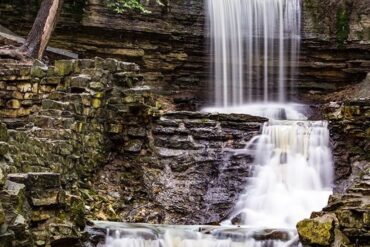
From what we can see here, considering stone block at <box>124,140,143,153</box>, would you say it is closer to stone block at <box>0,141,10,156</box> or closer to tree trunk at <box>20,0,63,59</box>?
tree trunk at <box>20,0,63,59</box>

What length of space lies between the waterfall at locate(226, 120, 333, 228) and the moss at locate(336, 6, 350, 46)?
6.00 meters

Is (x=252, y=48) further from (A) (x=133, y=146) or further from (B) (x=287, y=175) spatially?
(A) (x=133, y=146)

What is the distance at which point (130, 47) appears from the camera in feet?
55.4

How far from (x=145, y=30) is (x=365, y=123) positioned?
7.71 meters

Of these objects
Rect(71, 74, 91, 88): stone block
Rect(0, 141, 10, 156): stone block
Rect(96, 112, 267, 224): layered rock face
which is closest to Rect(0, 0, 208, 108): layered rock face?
Rect(96, 112, 267, 224): layered rock face

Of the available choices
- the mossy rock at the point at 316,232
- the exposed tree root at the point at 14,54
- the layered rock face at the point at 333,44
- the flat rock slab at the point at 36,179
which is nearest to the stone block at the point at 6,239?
the flat rock slab at the point at 36,179

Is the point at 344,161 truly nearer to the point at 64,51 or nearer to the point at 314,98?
the point at 314,98

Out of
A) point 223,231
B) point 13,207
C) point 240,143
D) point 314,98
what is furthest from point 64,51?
point 13,207

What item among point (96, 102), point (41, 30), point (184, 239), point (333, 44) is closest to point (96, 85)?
point (96, 102)

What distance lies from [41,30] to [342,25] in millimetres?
9623

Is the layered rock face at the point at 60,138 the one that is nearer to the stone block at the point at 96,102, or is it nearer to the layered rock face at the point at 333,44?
the stone block at the point at 96,102

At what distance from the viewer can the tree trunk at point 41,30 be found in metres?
13.1

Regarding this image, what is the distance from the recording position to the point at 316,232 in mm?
7770

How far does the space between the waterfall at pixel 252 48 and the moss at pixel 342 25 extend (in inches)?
49.4
